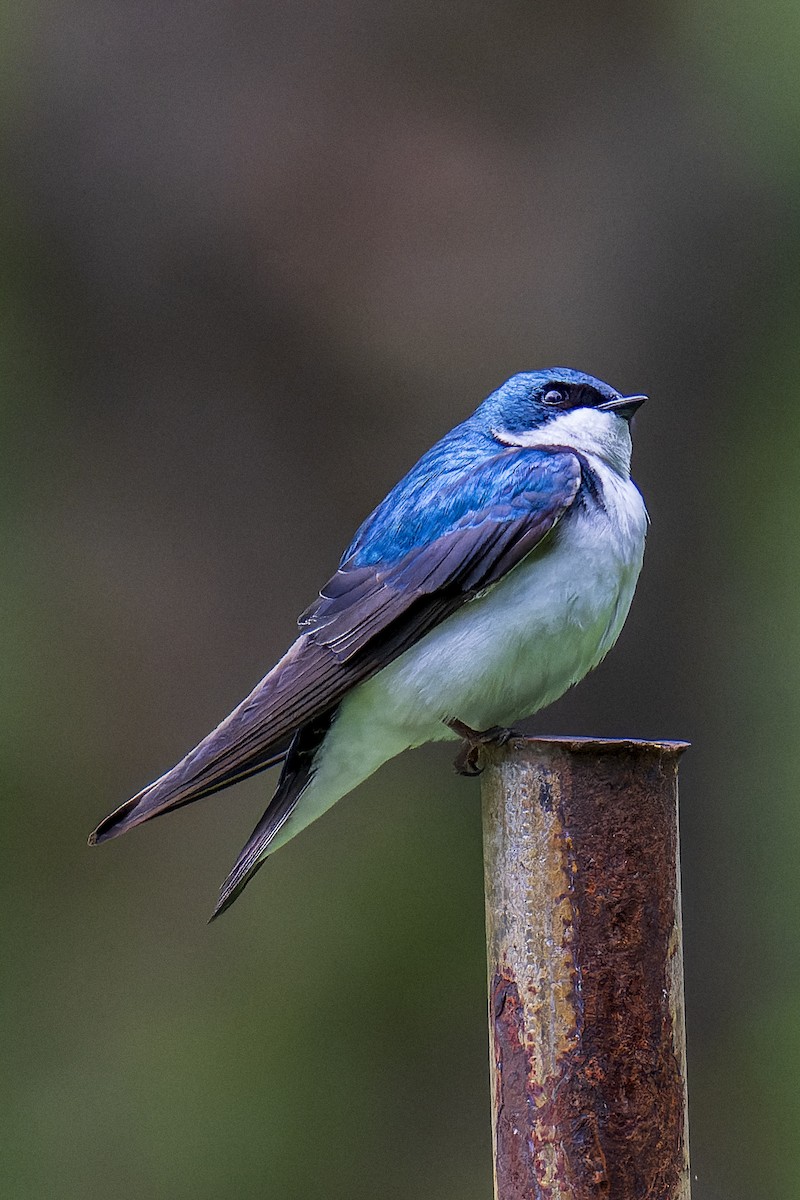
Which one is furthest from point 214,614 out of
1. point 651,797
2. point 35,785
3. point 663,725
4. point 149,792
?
point 651,797

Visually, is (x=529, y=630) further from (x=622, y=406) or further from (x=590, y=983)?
(x=590, y=983)

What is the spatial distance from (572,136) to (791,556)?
1173mm

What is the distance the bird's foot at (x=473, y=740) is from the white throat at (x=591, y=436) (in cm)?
39

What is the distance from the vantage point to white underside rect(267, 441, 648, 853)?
175cm

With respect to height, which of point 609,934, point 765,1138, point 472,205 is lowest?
point 765,1138

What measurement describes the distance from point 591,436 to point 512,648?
0.36 metres

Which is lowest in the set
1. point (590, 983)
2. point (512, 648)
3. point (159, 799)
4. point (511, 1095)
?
point (511, 1095)

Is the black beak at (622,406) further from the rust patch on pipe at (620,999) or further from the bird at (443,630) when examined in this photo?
the rust patch on pipe at (620,999)

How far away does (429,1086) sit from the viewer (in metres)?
3.55

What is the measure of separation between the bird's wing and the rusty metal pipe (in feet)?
1.35

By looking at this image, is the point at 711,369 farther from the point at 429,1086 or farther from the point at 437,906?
the point at 429,1086

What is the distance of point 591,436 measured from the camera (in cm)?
195

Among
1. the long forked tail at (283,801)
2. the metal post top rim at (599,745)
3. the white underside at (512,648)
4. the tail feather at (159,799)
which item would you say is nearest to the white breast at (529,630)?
the white underside at (512,648)

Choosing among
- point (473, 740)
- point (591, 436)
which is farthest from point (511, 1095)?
point (591, 436)
